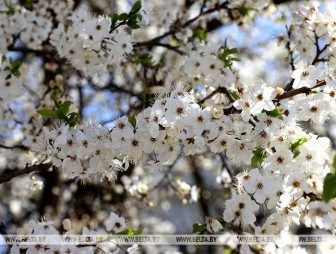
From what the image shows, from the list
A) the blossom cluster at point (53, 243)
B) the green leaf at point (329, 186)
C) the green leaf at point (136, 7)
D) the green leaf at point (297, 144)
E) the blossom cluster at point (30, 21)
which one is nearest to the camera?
the green leaf at point (329, 186)

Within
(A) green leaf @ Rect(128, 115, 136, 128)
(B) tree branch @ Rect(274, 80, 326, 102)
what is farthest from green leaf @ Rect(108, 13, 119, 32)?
(B) tree branch @ Rect(274, 80, 326, 102)

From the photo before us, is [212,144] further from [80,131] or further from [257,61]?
[257,61]

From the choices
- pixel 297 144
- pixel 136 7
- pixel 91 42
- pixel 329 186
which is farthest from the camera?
pixel 91 42

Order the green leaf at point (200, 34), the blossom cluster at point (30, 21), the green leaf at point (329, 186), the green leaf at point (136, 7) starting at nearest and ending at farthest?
the green leaf at point (329, 186)
the green leaf at point (136, 7)
the blossom cluster at point (30, 21)
the green leaf at point (200, 34)

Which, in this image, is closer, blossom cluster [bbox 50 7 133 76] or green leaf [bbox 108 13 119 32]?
green leaf [bbox 108 13 119 32]

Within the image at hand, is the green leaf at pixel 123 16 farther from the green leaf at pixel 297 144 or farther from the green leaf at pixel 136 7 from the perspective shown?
the green leaf at pixel 297 144

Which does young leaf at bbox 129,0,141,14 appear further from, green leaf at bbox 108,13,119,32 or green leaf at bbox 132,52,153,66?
green leaf at bbox 132,52,153,66

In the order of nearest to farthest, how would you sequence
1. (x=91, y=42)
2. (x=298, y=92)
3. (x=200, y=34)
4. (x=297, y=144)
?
1. (x=297, y=144)
2. (x=298, y=92)
3. (x=91, y=42)
4. (x=200, y=34)

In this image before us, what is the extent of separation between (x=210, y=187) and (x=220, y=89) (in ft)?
20.1

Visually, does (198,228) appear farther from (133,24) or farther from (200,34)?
(200,34)

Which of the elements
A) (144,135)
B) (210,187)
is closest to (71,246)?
(144,135)

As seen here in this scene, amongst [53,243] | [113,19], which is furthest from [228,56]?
[53,243]

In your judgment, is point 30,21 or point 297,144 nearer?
point 297,144

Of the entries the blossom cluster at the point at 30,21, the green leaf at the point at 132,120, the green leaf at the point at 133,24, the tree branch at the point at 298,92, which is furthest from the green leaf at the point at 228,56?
the blossom cluster at the point at 30,21
